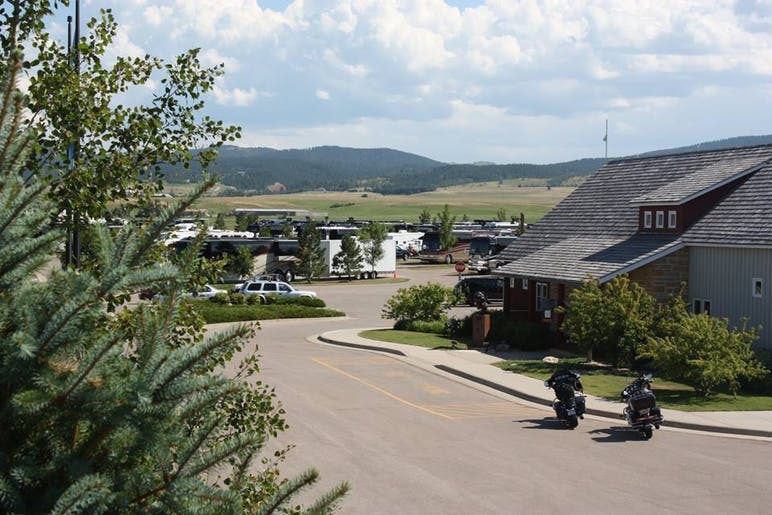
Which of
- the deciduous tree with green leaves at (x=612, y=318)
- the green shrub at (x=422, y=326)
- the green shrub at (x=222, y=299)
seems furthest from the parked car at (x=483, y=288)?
the deciduous tree with green leaves at (x=612, y=318)

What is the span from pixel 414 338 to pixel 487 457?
21.3 metres

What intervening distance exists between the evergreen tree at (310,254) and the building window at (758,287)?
1619 inches

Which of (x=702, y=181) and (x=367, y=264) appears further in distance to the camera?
(x=367, y=264)

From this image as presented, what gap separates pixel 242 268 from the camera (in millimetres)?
64562

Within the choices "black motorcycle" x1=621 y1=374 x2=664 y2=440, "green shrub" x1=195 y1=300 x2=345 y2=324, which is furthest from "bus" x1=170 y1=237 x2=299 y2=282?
"black motorcycle" x1=621 y1=374 x2=664 y2=440

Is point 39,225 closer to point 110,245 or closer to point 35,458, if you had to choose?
point 110,245

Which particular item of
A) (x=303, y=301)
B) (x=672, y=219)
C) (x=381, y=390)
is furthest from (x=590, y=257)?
(x=303, y=301)

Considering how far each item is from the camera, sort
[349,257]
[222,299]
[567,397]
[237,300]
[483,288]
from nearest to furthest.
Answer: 1. [567,397]
2. [222,299]
3. [237,300]
4. [483,288]
5. [349,257]

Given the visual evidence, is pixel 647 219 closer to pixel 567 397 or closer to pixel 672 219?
pixel 672 219

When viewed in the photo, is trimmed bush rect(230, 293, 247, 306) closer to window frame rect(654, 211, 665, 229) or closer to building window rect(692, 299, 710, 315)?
window frame rect(654, 211, 665, 229)

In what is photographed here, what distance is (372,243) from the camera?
7450cm

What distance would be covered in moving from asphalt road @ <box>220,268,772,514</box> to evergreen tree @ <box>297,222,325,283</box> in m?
39.4

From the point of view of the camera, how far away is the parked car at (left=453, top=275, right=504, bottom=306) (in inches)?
2186

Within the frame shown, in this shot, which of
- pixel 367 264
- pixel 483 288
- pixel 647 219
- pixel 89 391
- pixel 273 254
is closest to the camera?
pixel 89 391
